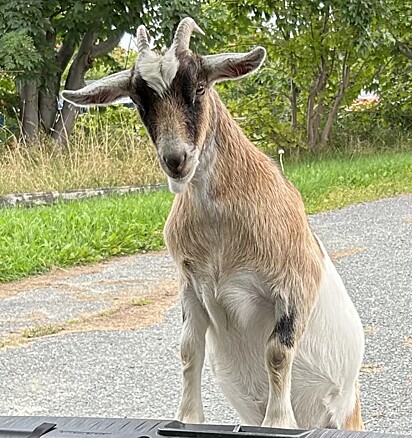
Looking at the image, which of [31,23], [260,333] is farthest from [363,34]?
[260,333]

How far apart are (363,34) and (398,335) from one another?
8.31 m

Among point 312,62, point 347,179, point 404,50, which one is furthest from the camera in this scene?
point 404,50

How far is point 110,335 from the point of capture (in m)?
5.32

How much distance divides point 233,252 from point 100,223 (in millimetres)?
5797


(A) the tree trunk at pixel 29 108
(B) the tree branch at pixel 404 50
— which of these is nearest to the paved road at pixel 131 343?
(A) the tree trunk at pixel 29 108

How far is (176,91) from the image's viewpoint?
1989 millimetres

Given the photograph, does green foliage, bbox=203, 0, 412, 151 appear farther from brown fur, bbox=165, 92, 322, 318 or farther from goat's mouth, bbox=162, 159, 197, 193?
goat's mouth, bbox=162, 159, 197, 193

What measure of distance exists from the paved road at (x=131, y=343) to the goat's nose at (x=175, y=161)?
2.23 meters

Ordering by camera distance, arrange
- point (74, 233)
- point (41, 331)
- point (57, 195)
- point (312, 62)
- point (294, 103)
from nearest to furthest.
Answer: point (41, 331)
point (74, 233)
point (57, 195)
point (312, 62)
point (294, 103)

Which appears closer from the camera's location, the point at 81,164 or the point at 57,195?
the point at 57,195

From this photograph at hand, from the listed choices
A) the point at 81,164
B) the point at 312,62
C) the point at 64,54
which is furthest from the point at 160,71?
the point at 312,62

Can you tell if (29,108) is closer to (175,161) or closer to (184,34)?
(184,34)

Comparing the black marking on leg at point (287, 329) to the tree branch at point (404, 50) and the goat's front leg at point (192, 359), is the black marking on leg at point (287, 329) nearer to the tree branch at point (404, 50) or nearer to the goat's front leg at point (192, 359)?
the goat's front leg at point (192, 359)

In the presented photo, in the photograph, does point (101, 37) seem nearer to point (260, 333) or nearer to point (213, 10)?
point (213, 10)
